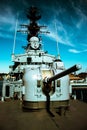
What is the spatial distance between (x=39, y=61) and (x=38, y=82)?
9898mm

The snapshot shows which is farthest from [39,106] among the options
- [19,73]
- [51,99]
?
[19,73]

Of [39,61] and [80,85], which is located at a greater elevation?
[39,61]

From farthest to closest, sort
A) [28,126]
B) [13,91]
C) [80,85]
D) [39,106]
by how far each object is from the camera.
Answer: [80,85] < [13,91] < [39,106] < [28,126]

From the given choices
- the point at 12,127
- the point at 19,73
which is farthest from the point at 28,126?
the point at 19,73

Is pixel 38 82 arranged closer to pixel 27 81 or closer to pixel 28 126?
pixel 27 81

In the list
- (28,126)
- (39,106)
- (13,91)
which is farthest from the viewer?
(13,91)

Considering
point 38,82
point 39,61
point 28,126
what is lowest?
point 28,126

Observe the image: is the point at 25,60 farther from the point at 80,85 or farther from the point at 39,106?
the point at 39,106

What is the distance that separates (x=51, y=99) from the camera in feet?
23.4

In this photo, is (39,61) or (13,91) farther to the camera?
(39,61)

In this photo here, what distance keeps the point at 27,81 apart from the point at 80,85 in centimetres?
1023

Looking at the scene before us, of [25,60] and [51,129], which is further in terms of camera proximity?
[25,60]

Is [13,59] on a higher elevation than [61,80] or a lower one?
higher

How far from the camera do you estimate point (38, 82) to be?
23.7 feet
